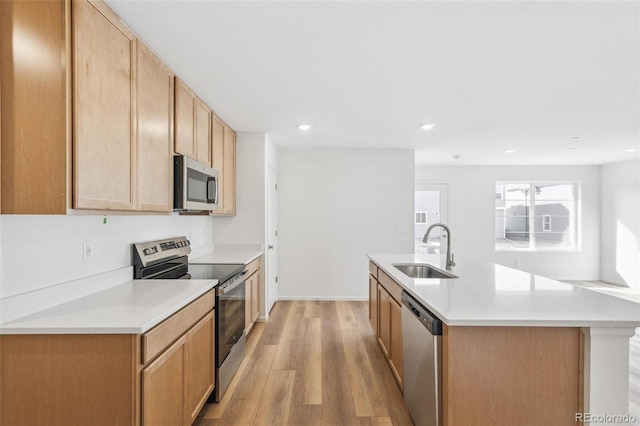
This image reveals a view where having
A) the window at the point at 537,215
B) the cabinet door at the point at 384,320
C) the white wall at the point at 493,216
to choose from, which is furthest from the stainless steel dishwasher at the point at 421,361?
the window at the point at 537,215

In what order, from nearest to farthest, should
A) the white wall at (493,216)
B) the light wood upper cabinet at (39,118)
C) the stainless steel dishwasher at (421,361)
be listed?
the light wood upper cabinet at (39,118) → the stainless steel dishwasher at (421,361) → the white wall at (493,216)

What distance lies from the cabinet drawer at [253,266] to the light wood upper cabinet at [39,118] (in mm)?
2020

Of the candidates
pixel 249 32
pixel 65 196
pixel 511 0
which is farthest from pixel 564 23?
pixel 65 196

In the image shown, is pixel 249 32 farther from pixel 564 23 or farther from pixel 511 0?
pixel 564 23

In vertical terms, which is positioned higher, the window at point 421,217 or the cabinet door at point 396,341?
the window at point 421,217

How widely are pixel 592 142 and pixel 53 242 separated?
6.00 m

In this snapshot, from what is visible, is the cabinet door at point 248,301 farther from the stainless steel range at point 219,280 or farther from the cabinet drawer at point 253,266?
the stainless steel range at point 219,280

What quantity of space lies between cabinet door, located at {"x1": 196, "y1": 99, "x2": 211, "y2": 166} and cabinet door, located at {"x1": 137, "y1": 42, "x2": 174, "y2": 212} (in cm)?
49

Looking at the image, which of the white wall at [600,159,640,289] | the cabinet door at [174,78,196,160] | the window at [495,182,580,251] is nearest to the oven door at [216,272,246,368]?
the cabinet door at [174,78,196,160]

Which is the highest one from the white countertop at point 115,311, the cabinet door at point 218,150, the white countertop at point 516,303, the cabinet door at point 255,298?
the cabinet door at point 218,150

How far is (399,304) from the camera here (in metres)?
2.30

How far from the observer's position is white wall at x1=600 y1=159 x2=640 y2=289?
225 inches

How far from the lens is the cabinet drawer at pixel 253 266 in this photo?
3244 millimetres

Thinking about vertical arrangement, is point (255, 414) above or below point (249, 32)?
below
